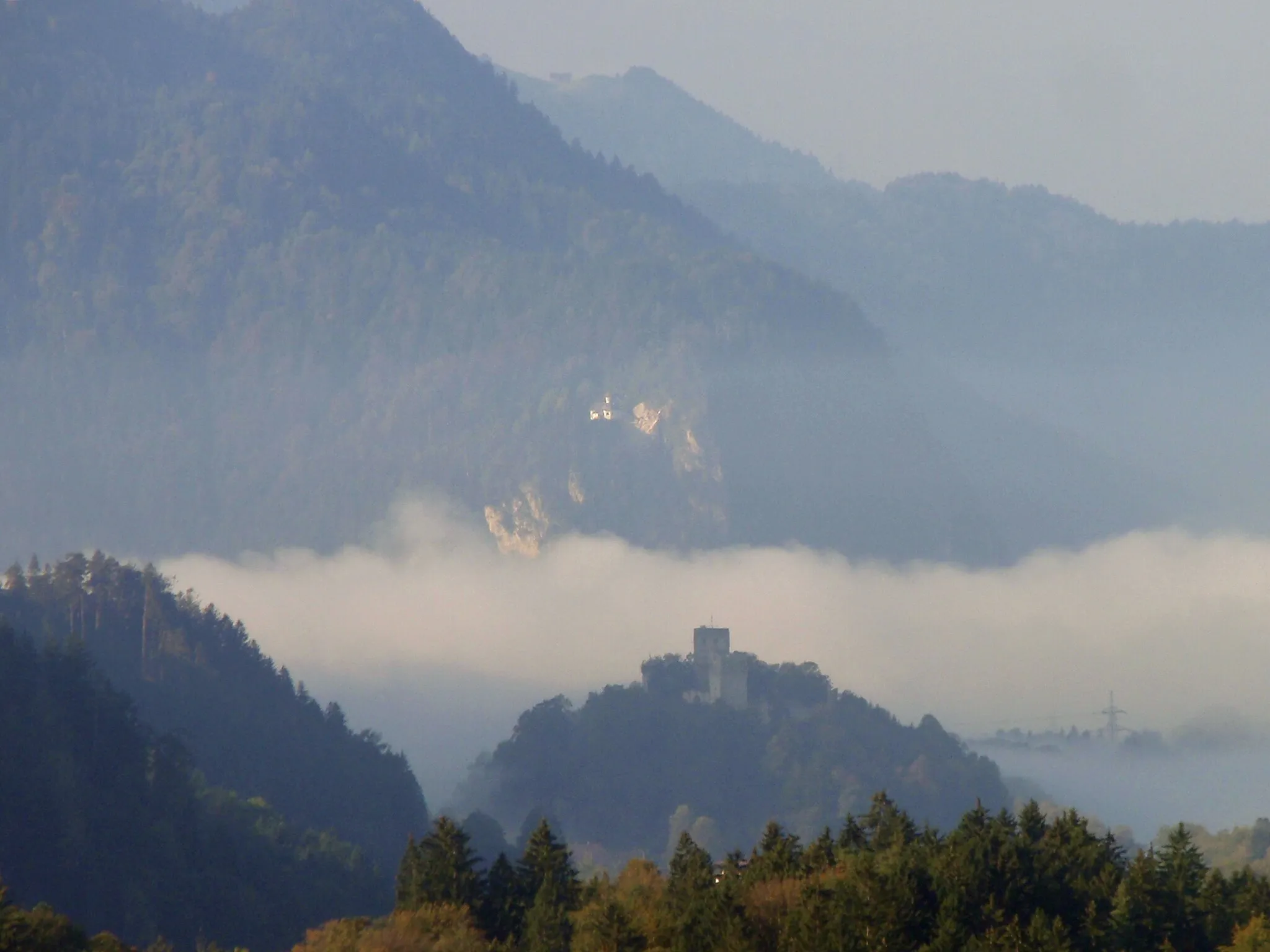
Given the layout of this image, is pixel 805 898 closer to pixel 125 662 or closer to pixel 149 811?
pixel 149 811

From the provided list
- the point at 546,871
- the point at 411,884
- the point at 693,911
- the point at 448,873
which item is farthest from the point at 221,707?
the point at 693,911

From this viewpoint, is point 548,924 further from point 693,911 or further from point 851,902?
point 851,902

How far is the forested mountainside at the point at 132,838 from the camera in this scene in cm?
12638

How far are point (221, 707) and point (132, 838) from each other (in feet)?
178

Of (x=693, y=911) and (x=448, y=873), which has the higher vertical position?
(x=448, y=873)

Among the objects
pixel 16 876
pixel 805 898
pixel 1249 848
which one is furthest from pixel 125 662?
pixel 805 898

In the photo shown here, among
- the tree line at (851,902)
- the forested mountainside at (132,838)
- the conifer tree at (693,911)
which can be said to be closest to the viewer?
the tree line at (851,902)

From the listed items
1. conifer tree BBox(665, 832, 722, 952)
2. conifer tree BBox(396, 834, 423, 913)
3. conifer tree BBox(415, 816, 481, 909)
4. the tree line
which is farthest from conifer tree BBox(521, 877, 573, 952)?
conifer tree BBox(396, 834, 423, 913)

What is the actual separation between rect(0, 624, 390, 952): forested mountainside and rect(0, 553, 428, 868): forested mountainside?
1945cm

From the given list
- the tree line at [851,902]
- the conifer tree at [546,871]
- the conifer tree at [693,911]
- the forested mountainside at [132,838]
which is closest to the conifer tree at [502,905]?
the tree line at [851,902]

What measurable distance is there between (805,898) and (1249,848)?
130194mm

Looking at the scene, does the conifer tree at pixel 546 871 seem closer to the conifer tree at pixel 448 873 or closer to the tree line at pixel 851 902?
the tree line at pixel 851 902

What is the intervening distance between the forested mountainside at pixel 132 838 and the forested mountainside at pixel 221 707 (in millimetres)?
19450

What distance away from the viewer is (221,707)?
189 meters
